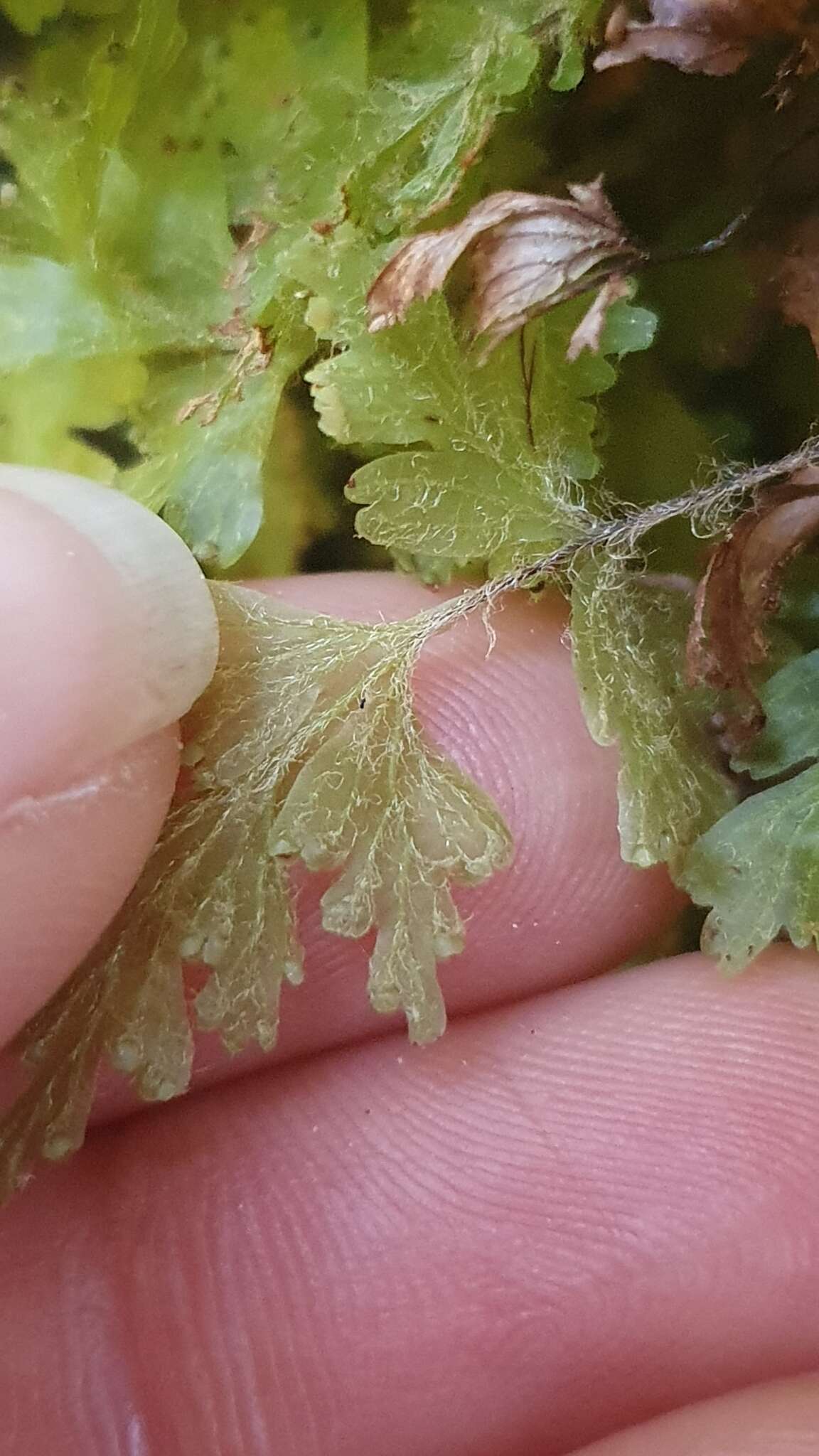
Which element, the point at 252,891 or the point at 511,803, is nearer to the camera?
the point at 252,891

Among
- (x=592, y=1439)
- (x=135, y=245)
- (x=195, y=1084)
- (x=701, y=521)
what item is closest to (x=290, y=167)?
(x=135, y=245)

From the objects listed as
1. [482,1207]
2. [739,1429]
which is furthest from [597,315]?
[739,1429]

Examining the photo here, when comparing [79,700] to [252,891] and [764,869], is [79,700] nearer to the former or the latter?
[252,891]

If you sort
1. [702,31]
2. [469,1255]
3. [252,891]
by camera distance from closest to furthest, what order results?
[702,31]
[252,891]
[469,1255]

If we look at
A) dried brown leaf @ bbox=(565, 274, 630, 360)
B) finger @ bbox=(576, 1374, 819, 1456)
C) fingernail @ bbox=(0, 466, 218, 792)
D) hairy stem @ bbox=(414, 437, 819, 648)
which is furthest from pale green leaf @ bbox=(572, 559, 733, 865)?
finger @ bbox=(576, 1374, 819, 1456)

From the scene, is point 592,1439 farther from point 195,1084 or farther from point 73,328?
point 73,328

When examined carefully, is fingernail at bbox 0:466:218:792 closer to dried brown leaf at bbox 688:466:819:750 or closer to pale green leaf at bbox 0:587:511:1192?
pale green leaf at bbox 0:587:511:1192
